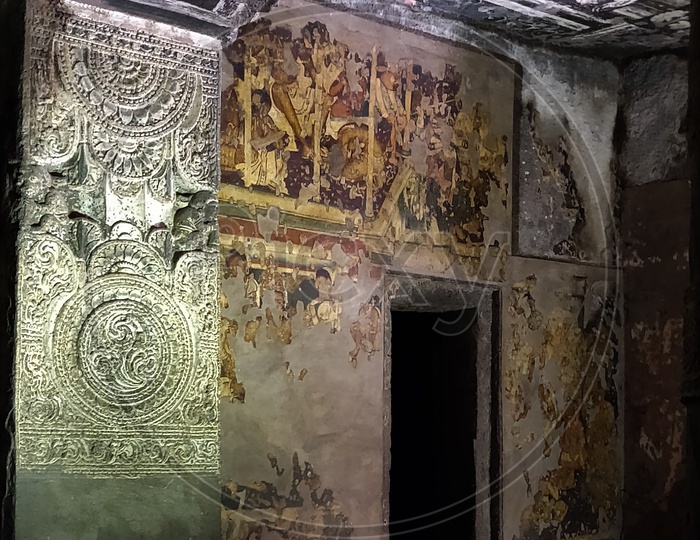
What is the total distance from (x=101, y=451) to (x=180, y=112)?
4.65ft

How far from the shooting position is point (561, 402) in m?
6.49

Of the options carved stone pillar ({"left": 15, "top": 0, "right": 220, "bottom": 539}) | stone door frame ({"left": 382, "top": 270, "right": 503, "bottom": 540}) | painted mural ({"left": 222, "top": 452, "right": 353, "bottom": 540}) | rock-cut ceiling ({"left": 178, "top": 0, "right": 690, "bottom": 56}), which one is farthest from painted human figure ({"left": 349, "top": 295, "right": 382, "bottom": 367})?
rock-cut ceiling ({"left": 178, "top": 0, "right": 690, "bottom": 56})

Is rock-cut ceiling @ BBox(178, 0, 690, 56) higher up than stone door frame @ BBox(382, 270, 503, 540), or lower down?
higher up

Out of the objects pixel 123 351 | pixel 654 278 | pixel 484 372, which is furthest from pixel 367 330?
pixel 654 278

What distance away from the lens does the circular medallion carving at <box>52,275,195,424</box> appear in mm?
3342

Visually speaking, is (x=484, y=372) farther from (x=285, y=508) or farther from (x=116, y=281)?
(x=116, y=281)

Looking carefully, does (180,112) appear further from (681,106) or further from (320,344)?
(681,106)

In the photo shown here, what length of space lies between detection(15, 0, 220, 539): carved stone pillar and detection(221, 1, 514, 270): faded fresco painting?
126cm

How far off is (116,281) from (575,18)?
406cm

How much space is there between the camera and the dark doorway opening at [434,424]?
609 cm

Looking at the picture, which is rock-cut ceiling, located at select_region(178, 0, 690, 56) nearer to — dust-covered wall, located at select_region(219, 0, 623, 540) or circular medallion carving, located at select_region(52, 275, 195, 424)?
dust-covered wall, located at select_region(219, 0, 623, 540)

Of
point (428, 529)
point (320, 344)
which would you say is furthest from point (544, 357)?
point (320, 344)

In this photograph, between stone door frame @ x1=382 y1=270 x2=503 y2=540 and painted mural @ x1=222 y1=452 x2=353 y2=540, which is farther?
stone door frame @ x1=382 y1=270 x2=503 y2=540

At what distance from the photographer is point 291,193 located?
16.9 feet
